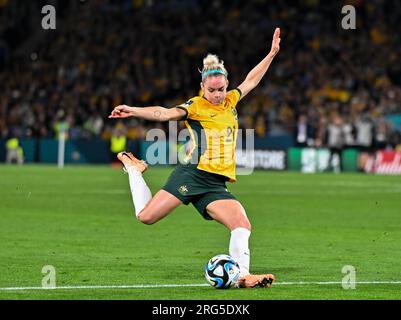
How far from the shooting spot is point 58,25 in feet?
172

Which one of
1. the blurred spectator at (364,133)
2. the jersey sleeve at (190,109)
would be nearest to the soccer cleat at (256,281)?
→ the jersey sleeve at (190,109)

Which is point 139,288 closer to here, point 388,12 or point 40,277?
point 40,277

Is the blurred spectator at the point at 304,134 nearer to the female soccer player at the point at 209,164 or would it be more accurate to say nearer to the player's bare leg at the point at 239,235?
the female soccer player at the point at 209,164

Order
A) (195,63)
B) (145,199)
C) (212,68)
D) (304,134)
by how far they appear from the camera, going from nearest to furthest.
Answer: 1. (212,68)
2. (145,199)
3. (304,134)
4. (195,63)

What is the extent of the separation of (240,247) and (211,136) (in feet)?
4.07

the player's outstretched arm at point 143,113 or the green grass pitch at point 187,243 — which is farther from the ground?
the player's outstretched arm at point 143,113

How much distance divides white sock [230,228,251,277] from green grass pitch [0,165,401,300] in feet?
1.26

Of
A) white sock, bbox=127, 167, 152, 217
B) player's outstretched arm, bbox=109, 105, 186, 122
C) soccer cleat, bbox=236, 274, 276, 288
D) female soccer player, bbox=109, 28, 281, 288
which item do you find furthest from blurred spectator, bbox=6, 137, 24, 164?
soccer cleat, bbox=236, 274, 276, 288

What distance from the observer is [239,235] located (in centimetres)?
1141

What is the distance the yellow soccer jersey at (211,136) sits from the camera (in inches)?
462

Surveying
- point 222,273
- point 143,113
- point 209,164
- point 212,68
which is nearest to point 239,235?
point 222,273

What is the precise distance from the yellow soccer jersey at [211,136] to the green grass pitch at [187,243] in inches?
50.7

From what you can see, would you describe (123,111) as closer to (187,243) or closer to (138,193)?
(138,193)

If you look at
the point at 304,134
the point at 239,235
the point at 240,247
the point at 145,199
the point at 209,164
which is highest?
the point at 304,134
